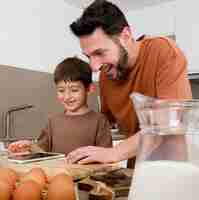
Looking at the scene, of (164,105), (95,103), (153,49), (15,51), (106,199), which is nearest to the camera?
(164,105)

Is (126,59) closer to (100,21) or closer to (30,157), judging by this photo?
(100,21)

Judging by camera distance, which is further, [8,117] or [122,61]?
[8,117]

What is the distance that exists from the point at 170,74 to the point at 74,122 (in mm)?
489

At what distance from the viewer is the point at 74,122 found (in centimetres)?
139

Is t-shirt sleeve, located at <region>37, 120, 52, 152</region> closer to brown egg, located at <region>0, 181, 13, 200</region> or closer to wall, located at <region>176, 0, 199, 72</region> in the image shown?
brown egg, located at <region>0, 181, 13, 200</region>

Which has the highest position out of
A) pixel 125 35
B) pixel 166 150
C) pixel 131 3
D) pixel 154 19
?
pixel 131 3

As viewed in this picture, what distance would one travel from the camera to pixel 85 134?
4.44ft

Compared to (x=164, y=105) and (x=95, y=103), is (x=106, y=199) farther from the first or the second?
(x=95, y=103)

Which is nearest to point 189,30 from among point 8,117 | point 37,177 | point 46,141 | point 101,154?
point 8,117

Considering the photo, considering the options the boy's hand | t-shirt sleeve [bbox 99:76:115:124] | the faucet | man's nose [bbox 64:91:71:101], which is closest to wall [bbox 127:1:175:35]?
the faucet

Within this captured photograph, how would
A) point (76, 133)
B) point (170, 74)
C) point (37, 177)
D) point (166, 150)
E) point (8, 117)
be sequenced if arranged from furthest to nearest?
1. point (8, 117)
2. point (76, 133)
3. point (170, 74)
4. point (37, 177)
5. point (166, 150)

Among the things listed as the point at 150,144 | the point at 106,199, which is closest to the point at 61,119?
the point at 106,199

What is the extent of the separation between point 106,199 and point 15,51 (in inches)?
78.2

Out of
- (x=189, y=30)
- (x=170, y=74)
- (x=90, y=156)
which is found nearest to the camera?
(x=90, y=156)
